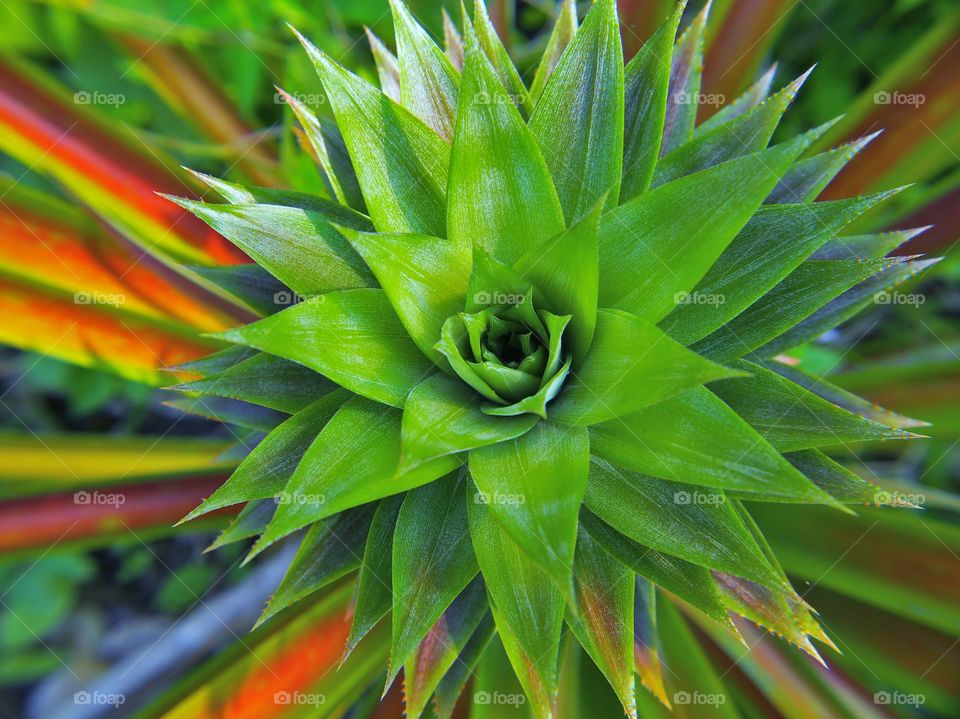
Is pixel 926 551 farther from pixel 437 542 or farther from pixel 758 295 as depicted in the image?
pixel 437 542

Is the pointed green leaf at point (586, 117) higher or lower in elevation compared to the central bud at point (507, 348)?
higher

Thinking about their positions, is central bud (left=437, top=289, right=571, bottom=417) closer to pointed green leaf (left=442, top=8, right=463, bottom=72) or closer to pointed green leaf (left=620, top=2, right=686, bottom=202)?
pointed green leaf (left=620, top=2, right=686, bottom=202)

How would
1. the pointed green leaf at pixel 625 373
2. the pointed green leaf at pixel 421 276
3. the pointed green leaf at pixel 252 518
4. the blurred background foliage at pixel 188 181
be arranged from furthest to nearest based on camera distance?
the blurred background foliage at pixel 188 181, the pointed green leaf at pixel 252 518, the pointed green leaf at pixel 421 276, the pointed green leaf at pixel 625 373

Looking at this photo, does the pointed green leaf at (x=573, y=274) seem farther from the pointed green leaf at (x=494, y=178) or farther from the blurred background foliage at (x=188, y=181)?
the blurred background foliage at (x=188, y=181)

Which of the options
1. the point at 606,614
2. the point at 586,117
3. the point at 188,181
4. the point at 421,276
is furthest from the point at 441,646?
the point at 188,181

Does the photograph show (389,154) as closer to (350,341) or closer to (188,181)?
(350,341)

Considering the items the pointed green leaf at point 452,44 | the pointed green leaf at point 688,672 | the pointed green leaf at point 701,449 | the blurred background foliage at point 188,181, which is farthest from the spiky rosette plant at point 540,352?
the blurred background foliage at point 188,181
